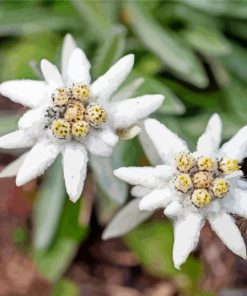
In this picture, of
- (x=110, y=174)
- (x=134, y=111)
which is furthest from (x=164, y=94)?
(x=134, y=111)

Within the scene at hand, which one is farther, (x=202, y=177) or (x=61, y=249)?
(x=61, y=249)

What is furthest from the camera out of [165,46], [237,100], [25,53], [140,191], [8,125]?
[25,53]

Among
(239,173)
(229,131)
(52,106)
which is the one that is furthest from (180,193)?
(229,131)

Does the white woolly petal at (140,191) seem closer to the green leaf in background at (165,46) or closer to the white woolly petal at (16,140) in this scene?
the white woolly petal at (16,140)

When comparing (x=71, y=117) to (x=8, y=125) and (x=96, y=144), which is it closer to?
(x=96, y=144)

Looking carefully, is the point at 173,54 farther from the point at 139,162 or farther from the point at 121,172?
the point at 121,172

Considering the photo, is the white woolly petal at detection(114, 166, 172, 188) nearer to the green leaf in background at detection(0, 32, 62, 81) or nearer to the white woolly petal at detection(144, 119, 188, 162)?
the white woolly petal at detection(144, 119, 188, 162)

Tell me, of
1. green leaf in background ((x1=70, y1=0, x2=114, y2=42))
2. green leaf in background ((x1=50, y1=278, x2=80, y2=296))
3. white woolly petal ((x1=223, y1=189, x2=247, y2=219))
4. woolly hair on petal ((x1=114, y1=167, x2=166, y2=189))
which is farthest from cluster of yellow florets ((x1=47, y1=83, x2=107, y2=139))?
green leaf in background ((x1=50, y1=278, x2=80, y2=296))
